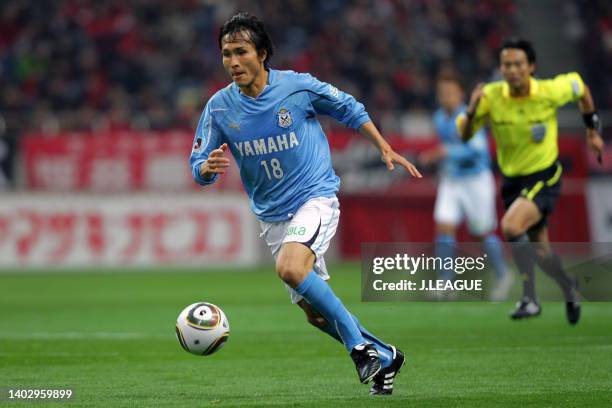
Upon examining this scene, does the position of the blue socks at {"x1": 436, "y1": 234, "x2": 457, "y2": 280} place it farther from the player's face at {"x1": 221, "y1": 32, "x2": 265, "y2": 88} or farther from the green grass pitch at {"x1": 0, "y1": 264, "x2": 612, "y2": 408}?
the player's face at {"x1": 221, "y1": 32, "x2": 265, "y2": 88}

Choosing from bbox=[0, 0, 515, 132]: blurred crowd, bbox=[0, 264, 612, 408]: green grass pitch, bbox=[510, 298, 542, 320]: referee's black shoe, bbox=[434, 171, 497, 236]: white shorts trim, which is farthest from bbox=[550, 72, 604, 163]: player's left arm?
bbox=[0, 0, 515, 132]: blurred crowd

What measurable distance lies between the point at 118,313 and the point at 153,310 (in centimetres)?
44

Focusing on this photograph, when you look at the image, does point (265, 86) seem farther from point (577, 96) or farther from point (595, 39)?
point (595, 39)

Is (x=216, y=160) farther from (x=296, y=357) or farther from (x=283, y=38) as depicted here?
(x=283, y=38)

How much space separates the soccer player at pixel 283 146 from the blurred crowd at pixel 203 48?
1446cm

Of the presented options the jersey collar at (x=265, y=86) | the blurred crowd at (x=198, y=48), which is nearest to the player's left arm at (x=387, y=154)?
the jersey collar at (x=265, y=86)

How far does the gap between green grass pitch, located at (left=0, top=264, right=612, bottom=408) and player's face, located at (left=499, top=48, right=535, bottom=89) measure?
230 centimetres

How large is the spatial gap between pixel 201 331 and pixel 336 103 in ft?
5.56

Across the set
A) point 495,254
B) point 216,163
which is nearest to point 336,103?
point 216,163

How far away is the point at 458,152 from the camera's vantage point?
15.8 metres

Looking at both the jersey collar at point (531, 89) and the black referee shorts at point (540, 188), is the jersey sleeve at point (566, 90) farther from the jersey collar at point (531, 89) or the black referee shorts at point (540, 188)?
the black referee shorts at point (540, 188)

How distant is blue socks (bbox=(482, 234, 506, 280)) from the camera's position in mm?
15062

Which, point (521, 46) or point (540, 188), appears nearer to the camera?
point (521, 46)

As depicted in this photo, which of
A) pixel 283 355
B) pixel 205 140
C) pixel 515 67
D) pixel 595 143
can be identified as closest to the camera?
pixel 205 140
